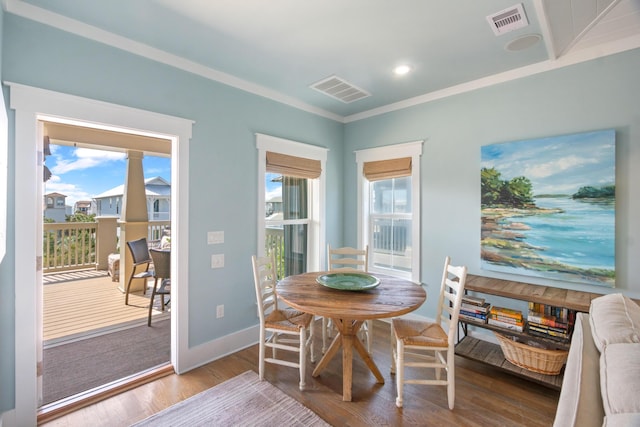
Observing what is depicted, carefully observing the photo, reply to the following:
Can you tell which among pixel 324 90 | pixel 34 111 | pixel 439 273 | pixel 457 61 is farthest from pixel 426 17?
pixel 34 111

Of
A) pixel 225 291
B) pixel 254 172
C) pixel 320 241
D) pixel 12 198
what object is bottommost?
pixel 225 291

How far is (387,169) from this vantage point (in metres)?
3.65

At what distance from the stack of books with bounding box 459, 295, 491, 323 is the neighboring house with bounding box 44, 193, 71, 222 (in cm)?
725

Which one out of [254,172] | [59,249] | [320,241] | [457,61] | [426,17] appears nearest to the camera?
[426,17]

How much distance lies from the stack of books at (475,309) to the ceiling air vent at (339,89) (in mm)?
2384

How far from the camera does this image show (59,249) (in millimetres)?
5719

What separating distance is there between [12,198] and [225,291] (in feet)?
5.50

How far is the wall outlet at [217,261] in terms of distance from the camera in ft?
9.08

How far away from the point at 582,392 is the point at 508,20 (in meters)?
2.21

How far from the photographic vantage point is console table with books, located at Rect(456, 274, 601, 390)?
2166 millimetres

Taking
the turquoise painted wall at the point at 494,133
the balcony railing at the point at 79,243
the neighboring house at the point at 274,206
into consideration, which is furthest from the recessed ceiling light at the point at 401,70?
the balcony railing at the point at 79,243

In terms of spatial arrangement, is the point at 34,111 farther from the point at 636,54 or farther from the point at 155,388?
the point at 636,54

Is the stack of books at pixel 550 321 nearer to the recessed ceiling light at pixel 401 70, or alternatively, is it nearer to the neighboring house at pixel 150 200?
the recessed ceiling light at pixel 401 70

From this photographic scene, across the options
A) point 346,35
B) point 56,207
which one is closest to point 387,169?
point 346,35
